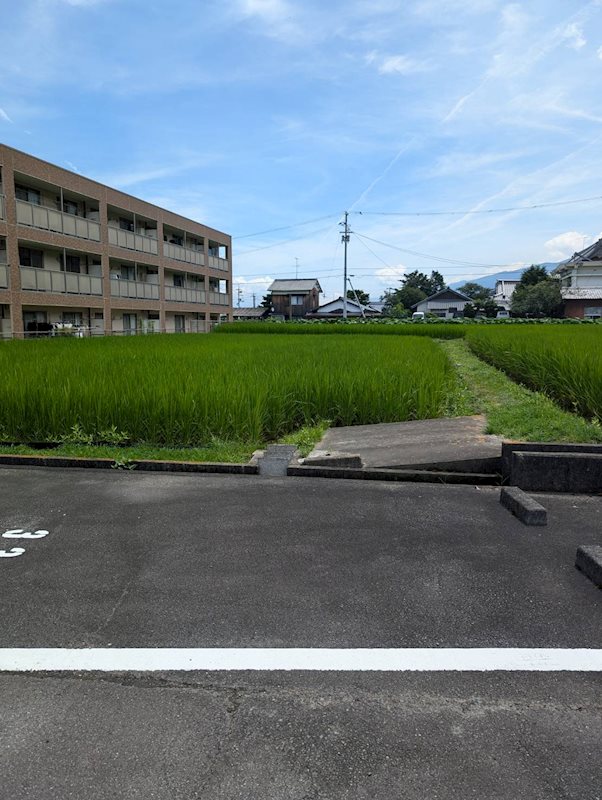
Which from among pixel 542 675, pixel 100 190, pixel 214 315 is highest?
pixel 100 190

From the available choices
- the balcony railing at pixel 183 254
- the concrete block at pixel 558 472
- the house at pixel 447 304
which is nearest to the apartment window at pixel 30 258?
the balcony railing at pixel 183 254

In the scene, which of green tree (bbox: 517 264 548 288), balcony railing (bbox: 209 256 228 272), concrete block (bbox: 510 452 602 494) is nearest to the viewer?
concrete block (bbox: 510 452 602 494)

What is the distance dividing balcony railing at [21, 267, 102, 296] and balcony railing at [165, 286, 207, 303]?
8778 millimetres

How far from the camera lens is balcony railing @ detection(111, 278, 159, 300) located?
95.8 feet

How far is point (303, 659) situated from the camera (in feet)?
7.45

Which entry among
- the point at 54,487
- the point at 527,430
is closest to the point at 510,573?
the point at 527,430

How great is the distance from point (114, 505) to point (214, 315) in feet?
138

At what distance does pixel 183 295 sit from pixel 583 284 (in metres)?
43.0

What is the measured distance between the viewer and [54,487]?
482 cm

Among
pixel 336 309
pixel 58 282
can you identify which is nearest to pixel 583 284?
pixel 336 309

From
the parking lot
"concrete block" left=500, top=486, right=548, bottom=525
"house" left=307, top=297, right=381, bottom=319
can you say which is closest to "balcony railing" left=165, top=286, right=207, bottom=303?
"house" left=307, top=297, right=381, bottom=319

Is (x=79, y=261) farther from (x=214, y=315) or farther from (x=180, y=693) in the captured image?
(x=180, y=693)

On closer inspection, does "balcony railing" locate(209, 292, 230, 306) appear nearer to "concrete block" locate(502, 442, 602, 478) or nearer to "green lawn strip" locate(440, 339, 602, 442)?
"green lawn strip" locate(440, 339, 602, 442)

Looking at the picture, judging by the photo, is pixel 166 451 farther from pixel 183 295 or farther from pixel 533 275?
pixel 533 275
